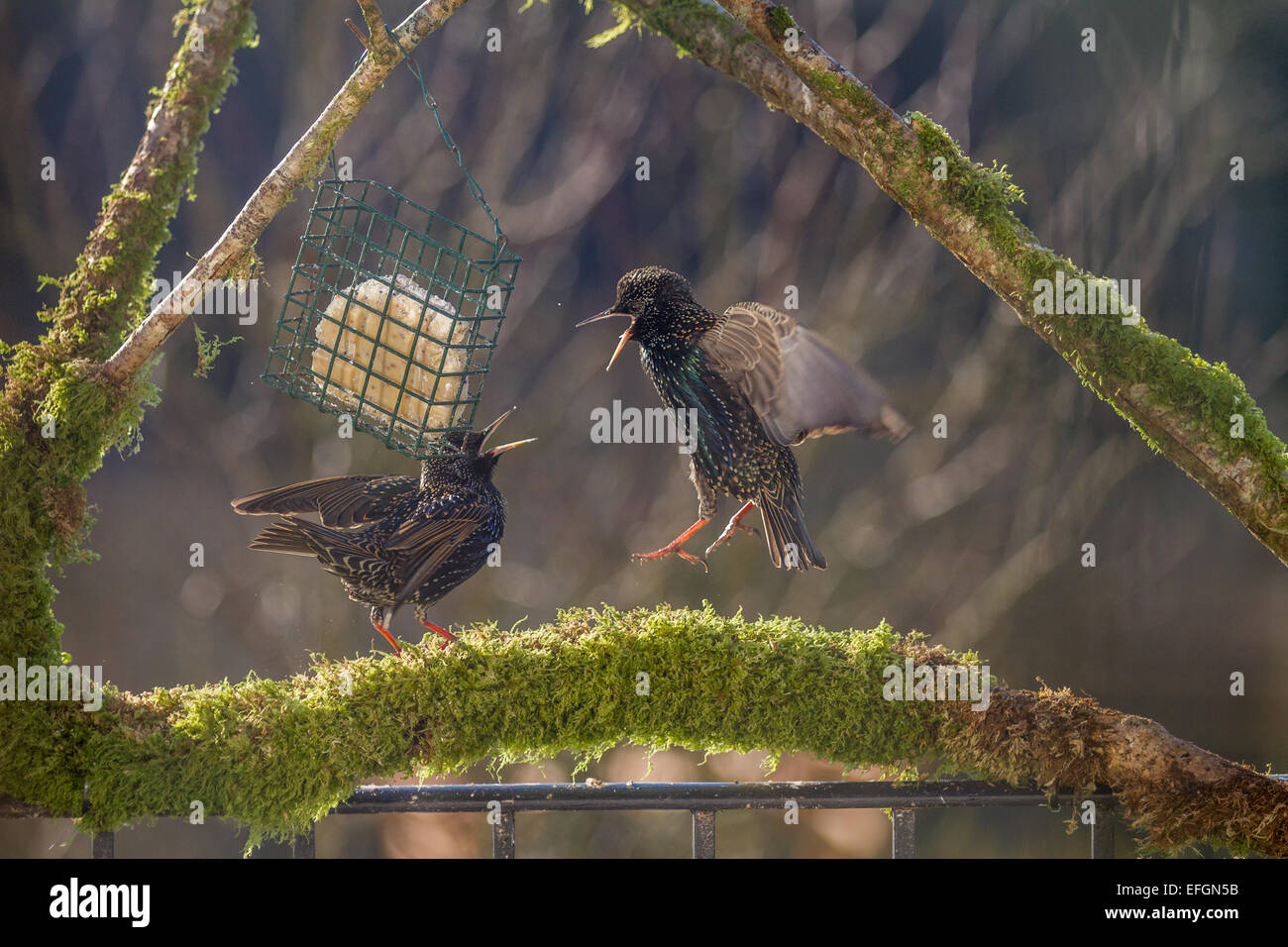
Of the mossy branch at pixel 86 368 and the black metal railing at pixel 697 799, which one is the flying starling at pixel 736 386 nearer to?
the black metal railing at pixel 697 799

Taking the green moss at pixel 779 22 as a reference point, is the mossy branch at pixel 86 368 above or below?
below

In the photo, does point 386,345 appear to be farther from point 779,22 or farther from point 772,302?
point 772,302

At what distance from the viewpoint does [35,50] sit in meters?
4.60

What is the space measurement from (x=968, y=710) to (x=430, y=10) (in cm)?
211

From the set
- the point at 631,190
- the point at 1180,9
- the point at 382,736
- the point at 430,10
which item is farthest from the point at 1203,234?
the point at 382,736

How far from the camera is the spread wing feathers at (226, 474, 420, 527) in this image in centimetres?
286

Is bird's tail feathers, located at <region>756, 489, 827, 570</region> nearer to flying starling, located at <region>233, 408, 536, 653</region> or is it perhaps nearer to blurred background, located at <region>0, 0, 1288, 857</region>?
flying starling, located at <region>233, 408, 536, 653</region>

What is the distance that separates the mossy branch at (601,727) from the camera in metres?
2.22

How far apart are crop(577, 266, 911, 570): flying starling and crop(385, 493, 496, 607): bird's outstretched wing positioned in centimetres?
50

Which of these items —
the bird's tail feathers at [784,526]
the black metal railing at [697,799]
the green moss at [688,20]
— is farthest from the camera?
the bird's tail feathers at [784,526]

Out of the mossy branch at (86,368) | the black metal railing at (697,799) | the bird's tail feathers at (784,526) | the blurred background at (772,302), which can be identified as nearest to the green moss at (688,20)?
the mossy branch at (86,368)

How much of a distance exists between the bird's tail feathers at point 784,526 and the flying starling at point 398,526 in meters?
0.81

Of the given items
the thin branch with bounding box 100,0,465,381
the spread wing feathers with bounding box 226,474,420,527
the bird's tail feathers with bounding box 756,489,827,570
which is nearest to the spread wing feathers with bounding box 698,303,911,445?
the bird's tail feathers with bounding box 756,489,827,570

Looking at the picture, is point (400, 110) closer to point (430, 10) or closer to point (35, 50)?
point (35, 50)
